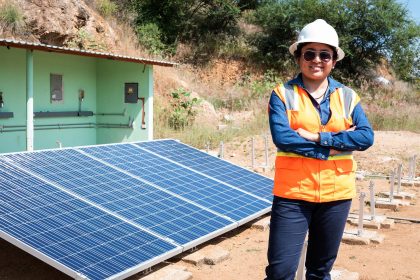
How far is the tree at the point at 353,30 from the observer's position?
2830 centimetres

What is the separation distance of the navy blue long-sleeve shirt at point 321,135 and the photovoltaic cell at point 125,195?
8.92ft

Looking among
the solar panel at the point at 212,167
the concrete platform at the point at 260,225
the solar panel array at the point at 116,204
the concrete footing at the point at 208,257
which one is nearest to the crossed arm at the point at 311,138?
the solar panel array at the point at 116,204

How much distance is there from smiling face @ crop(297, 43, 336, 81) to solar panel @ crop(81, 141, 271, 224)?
12.2 ft

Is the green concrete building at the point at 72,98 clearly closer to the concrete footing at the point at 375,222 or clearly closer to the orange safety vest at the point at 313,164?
the concrete footing at the point at 375,222

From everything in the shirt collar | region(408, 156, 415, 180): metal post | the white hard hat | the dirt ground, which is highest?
the white hard hat

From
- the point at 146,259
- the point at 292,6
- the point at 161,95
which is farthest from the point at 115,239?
the point at 292,6

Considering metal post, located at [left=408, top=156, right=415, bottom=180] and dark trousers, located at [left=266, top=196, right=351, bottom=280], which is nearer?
dark trousers, located at [left=266, top=196, right=351, bottom=280]

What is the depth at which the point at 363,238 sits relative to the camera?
7180 mm

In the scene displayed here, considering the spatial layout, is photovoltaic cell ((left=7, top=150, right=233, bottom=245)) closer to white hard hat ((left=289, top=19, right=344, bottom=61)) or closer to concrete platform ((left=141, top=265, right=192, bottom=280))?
concrete platform ((left=141, top=265, right=192, bottom=280))

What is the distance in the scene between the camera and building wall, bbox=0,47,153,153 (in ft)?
29.2

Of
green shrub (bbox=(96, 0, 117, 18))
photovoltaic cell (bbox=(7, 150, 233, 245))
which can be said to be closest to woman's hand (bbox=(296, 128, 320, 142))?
photovoltaic cell (bbox=(7, 150, 233, 245))

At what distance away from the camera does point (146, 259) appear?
5125 mm

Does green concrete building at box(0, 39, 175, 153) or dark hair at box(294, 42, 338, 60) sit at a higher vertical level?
dark hair at box(294, 42, 338, 60)

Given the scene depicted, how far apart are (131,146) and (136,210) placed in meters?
2.27
